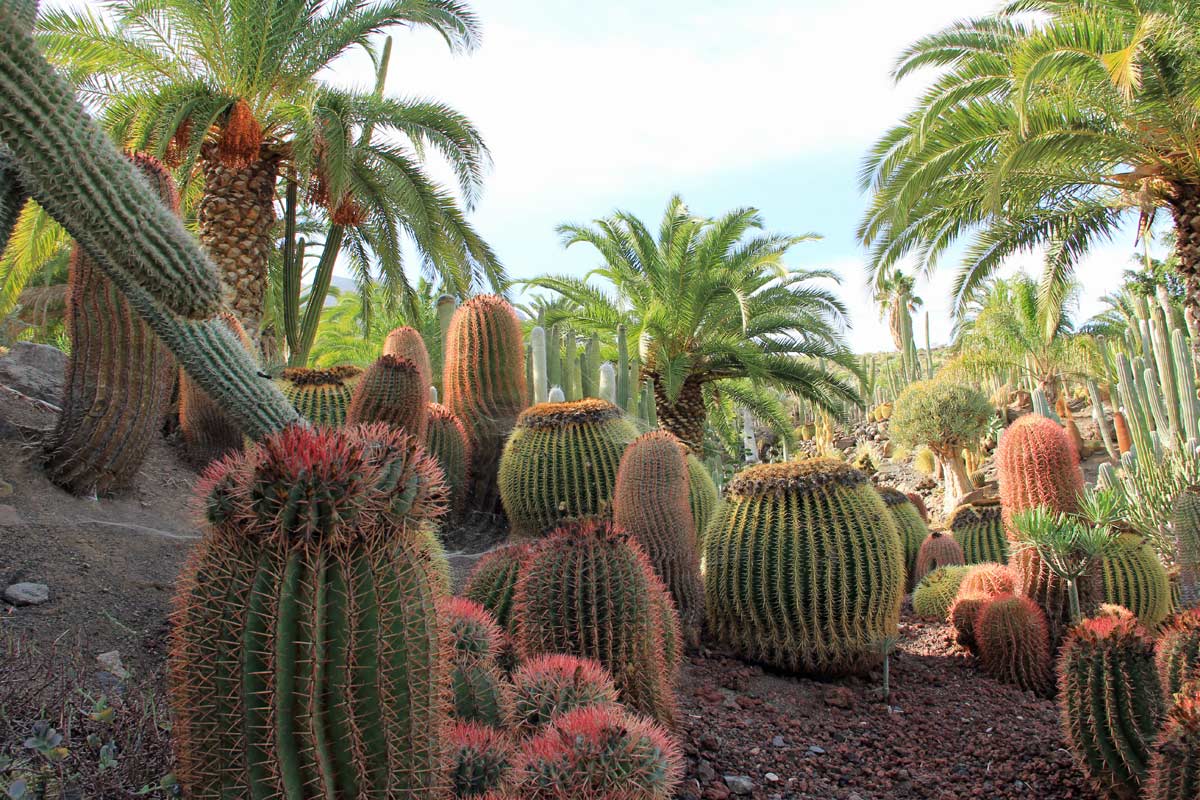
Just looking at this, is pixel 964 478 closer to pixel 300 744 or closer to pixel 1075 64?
pixel 1075 64

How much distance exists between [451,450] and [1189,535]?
539 centimetres

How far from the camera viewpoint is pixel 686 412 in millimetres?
15875

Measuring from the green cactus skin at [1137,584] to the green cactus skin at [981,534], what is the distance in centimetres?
207

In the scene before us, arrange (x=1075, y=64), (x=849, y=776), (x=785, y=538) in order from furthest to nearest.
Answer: (x=1075, y=64)
(x=785, y=538)
(x=849, y=776)

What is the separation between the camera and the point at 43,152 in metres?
2.92

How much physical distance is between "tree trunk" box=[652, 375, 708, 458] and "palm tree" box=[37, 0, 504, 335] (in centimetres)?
558

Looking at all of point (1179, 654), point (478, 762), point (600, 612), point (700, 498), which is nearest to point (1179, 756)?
point (1179, 654)

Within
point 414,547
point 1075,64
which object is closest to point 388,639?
point 414,547

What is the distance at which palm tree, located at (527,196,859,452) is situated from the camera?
1470cm

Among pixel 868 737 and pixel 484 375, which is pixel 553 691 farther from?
pixel 484 375

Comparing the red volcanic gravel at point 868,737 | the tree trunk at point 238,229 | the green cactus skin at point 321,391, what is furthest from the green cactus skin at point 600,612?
the tree trunk at point 238,229

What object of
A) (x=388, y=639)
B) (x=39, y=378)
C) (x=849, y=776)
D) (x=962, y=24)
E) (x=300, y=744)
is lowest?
(x=849, y=776)

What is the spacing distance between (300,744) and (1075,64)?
10.8 meters

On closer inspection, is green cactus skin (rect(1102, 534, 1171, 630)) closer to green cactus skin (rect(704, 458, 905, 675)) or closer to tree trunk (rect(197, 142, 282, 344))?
green cactus skin (rect(704, 458, 905, 675))
